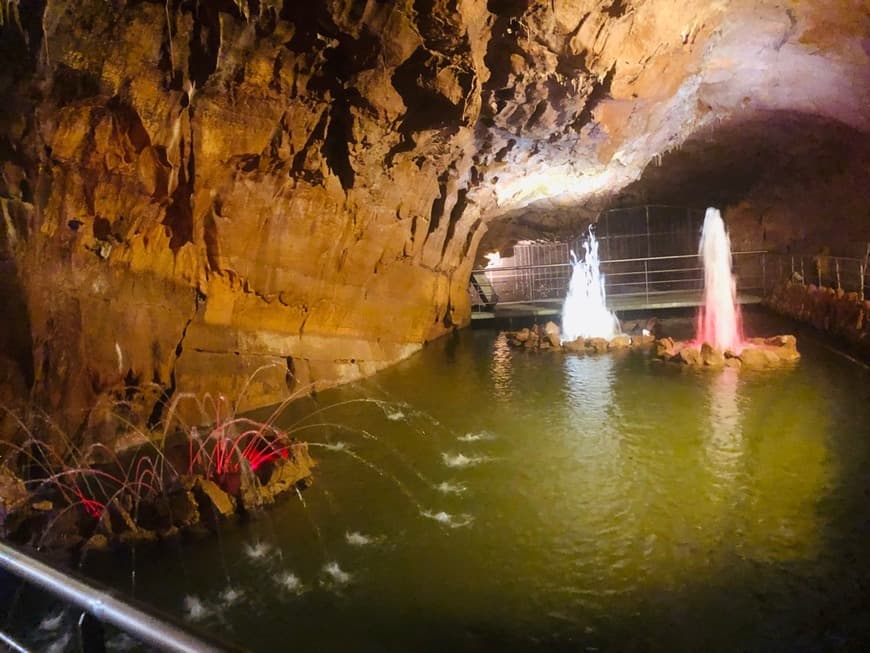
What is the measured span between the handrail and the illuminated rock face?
5.09 metres

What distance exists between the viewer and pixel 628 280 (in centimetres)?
2148

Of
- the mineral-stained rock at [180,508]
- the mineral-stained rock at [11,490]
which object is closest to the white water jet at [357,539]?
the mineral-stained rock at [180,508]

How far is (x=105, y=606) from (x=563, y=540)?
344 centimetres

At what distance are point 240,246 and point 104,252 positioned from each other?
1765 millimetres

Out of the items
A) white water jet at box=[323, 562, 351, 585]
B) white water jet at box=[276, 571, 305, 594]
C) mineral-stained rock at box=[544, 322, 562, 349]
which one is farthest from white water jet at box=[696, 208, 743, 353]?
white water jet at box=[276, 571, 305, 594]

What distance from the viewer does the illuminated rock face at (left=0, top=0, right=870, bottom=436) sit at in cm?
576

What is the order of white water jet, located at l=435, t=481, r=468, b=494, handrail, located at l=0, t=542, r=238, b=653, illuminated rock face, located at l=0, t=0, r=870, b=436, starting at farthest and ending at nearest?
illuminated rock face, located at l=0, t=0, r=870, b=436 < white water jet, located at l=435, t=481, r=468, b=494 < handrail, located at l=0, t=542, r=238, b=653

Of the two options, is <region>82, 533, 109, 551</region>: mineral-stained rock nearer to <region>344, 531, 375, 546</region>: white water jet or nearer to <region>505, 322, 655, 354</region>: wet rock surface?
<region>344, 531, 375, 546</region>: white water jet

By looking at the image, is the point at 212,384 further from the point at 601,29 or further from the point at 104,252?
the point at 601,29

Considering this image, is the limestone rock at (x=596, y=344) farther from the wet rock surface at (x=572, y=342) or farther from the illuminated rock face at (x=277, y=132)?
the illuminated rock face at (x=277, y=132)

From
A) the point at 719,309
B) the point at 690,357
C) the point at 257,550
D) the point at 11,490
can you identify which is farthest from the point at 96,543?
the point at 719,309

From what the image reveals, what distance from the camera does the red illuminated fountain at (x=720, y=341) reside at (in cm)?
909

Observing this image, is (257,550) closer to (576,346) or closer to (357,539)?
(357,539)

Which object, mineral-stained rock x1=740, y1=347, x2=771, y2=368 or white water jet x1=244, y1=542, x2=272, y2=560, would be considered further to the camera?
mineral-stained rock x1=740, y1=347, x2=771, y2=368
